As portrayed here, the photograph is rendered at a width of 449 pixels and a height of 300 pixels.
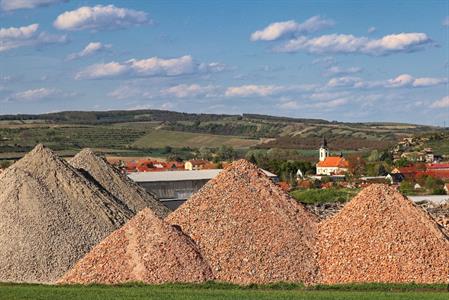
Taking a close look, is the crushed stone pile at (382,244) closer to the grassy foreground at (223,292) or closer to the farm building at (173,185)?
the grassy foreground at (223,292)

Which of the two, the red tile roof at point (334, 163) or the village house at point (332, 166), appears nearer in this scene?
the village house at point (332, 166)

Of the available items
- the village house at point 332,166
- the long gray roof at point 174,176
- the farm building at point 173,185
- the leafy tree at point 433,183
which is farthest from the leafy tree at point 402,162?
the farm building at point 173,185

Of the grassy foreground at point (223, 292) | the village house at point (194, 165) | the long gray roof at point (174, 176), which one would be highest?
the long gray roof at point (174, 176)

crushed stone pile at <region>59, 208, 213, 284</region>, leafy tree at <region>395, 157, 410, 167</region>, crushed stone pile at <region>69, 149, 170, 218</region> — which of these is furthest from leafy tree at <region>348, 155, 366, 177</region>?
crushed stone pile at <region>59, 208, 213, 284</region>

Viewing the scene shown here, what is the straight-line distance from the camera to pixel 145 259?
26.1 meters

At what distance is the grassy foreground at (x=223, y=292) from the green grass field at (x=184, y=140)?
131299 millimetres

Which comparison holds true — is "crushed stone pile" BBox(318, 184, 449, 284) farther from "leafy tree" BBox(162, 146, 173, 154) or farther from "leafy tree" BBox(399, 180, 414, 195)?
"leafy tree" BBox(162, 146, 173, 154)

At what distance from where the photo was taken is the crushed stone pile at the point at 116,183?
39406 mm

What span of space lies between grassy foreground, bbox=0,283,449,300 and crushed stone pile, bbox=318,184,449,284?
50.7 inches

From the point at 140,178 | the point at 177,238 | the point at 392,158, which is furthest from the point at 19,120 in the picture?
the point at 177,238

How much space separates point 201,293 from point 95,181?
60.7ft

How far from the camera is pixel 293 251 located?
2716 centimetres

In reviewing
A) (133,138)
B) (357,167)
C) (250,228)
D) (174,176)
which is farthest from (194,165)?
(250,228)

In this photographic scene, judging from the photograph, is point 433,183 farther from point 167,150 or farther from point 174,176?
point 167,150
